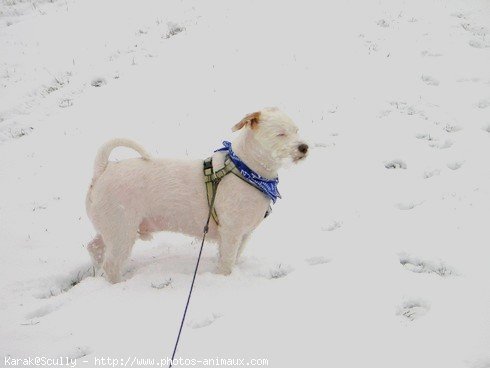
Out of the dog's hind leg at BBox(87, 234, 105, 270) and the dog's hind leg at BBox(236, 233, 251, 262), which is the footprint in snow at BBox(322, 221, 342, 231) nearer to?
the dog's hind leg at BBox(236, 233, 251, 262)

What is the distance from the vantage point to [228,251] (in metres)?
3.81

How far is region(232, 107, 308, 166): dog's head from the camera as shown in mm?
3568

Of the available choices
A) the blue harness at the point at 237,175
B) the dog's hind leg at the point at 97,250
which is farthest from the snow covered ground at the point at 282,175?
the blue harness at the point at 237,175

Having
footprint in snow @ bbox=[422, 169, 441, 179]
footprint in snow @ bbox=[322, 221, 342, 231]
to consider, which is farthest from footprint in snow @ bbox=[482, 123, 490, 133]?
footprint in snow @ bbox=[322, 221, 342, 231]

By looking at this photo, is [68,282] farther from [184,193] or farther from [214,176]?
[214,176]

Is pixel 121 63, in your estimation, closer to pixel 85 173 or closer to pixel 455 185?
pixel 85 173

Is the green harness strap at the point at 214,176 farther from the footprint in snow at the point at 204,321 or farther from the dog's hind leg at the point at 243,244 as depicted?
the footprint in snow at the point at 204,321

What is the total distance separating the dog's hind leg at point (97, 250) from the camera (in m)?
4.27

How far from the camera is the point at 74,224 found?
5.25m

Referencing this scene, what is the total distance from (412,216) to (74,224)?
13.5 feet

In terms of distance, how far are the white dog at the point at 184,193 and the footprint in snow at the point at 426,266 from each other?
140 cm

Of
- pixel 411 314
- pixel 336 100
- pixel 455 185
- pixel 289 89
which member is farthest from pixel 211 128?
pixel 411 314

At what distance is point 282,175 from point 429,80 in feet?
13.2

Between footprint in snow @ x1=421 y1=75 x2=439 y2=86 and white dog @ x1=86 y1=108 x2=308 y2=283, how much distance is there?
516cm
